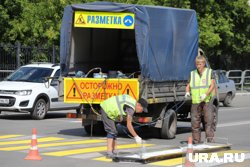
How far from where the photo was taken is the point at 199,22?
38500 mm

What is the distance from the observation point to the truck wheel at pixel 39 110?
69.7ft

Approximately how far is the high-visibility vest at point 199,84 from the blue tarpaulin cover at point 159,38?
1.35 m

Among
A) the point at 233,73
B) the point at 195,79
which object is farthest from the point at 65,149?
the point at 233,73

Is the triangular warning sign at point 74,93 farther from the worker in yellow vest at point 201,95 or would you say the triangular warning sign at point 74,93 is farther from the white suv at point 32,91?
the white suv at point 32,91

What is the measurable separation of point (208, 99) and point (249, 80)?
2830 centimetres

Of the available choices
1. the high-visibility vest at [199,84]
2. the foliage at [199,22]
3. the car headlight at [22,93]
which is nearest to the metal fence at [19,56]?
the foliage at [199,22]

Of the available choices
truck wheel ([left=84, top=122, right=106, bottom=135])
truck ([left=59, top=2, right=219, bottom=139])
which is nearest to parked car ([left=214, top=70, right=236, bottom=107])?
truck ([left=59, top=2, right=219, bottom=139])

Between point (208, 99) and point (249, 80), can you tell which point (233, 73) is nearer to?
point (249, 80)

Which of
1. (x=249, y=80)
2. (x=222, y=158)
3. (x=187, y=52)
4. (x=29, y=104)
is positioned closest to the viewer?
(x=222, y=158)

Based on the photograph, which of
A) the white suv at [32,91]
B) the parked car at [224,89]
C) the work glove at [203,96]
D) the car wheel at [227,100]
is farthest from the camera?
the car wheel at [227,100]

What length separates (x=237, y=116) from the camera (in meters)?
24.7

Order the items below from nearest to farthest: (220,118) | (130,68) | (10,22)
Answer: (130,68) → (220,118) → (10,22)

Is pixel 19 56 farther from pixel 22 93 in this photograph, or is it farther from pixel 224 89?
pixel 22 93

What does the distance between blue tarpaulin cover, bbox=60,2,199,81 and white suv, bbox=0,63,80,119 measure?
409 cm
